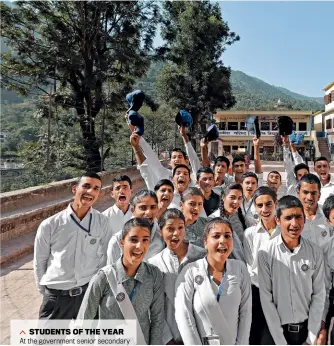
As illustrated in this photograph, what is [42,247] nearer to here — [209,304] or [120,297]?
[120,297]

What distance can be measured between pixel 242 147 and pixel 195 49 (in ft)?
42.0

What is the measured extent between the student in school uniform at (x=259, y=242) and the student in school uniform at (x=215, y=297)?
314 mm

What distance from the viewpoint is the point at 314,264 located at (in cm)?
204

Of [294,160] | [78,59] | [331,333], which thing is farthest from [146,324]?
[78,59]

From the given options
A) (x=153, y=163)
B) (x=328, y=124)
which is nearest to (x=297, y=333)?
(x=153, y=163)

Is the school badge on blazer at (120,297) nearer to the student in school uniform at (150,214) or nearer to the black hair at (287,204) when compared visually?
the student in school uniform at (150,214)

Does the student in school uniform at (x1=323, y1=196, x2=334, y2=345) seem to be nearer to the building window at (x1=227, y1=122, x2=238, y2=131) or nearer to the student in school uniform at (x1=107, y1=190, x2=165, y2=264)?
the student in school uniform at (x1=107, y1=190, x2=165, y2=264)

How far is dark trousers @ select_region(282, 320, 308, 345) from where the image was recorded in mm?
2023

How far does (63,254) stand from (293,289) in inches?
59.3

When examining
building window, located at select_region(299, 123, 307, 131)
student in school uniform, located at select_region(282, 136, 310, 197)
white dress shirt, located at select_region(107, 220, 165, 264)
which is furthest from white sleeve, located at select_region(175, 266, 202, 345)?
building window, located at select_region(299, 123, 307, 131)

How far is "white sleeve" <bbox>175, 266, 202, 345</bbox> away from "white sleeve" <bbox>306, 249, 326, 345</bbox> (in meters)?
0.70

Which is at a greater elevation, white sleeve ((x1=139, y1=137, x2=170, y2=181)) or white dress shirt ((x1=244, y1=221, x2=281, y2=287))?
white sleeve ((x1=139, y1=137, x2=170, y2=181))

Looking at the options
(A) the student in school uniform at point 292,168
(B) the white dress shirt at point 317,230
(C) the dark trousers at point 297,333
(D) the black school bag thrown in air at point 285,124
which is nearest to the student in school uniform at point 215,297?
(C) the dark trousers at point 297,333

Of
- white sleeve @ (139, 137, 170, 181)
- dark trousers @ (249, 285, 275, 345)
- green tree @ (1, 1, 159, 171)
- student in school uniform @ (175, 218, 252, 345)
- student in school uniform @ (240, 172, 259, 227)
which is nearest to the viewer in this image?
student in school uniform @ (175, 218, 252, 345)
